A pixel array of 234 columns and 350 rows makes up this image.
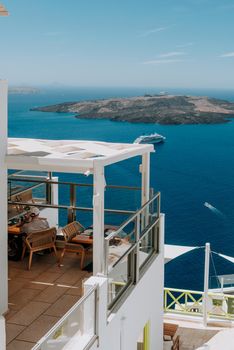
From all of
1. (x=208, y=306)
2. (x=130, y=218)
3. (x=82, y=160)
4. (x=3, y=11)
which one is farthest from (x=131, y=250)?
(x=208, y=306)

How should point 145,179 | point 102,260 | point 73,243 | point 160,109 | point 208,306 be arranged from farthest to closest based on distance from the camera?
point 160,109
point 208,306
point 73,243
point 145,179
point 102,260

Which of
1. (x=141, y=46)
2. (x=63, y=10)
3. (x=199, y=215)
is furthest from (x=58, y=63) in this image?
(x=199, y=215)

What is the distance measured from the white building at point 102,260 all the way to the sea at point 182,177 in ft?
2.95

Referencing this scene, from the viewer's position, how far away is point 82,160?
6465mm

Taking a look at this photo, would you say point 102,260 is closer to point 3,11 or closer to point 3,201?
point 3,201

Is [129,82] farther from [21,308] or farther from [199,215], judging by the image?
[21,308]

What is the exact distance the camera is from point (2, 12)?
21.9ft

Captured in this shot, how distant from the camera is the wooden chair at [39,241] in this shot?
8.69 metres

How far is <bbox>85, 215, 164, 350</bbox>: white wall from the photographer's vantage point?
601cm

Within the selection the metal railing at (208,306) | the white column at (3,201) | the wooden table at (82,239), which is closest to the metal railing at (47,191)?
the wooden table at (82,239)

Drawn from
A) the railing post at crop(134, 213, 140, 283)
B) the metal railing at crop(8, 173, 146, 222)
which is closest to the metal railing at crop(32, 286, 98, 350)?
the railing post at crop(134, 213, 140, 283)

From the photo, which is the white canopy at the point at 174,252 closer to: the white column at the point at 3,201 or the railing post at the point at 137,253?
the railing post at the point at 137,253

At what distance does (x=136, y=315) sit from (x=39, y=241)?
2.28 m

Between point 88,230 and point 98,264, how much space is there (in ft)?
10.0
